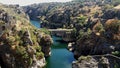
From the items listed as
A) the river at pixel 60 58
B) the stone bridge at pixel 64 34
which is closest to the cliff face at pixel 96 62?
the river at pixel 60 58

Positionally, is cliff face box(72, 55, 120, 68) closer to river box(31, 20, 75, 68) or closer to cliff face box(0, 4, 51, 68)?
cliff face box(0, 4, 51, 68)

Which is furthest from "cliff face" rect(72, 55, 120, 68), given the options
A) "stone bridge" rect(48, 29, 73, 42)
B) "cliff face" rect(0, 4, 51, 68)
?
"stone bridge" rect(48, 29, 73, 42)

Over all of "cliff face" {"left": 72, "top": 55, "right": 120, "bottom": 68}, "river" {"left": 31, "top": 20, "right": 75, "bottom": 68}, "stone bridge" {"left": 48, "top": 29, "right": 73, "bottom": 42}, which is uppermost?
"cliff face" {"left": 72, "top": 55, "right": 120, "bottom": 68}

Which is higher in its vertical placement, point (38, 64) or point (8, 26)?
point (8, 26)

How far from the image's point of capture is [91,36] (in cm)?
10288

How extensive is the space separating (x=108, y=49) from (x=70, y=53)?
19.2 m

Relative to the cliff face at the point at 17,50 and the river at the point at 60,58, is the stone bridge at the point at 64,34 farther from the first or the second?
the cliff face at the point at 17,50

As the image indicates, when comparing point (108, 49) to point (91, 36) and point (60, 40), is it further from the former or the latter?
point (60, 40)

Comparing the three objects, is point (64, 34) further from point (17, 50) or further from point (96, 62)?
point (96, 62)

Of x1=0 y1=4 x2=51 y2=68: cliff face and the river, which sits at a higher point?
x1=0 y1=4 x2=51 y2=68: cliff face

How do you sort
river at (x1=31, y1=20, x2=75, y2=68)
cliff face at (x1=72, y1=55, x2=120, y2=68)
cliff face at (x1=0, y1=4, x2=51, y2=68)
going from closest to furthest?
cliff face at (x1=72, y1=55, x2=120, y2=68)
cliff face at (x1=0, y1=4, x2=51, y2=68)
river at (x1=31, y1=20, x2=75, y2=68)

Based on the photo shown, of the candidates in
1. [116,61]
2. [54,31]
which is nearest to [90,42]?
[116,61]

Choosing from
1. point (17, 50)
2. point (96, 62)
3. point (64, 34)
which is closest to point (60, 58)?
point (17, 50)

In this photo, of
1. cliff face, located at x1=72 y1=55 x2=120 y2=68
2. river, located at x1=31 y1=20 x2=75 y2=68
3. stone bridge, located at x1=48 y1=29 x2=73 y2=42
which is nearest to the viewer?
cliff face, located at x1=72 y1=55 x2=120 y2=68
